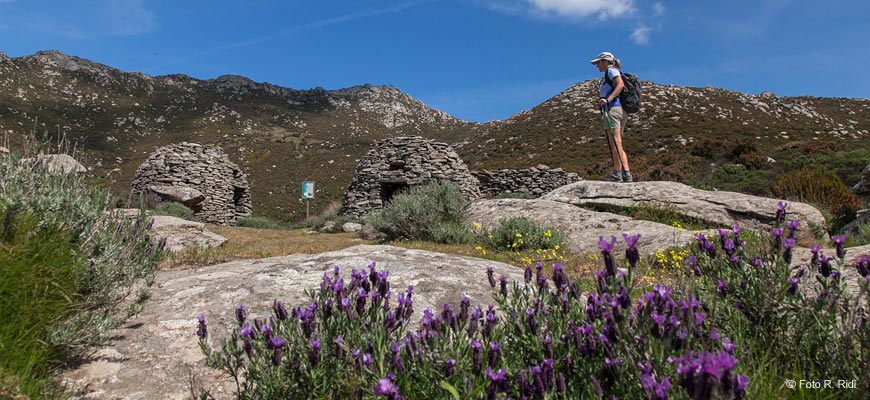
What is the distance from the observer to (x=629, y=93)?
296 inches

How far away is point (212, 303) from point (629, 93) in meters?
7.41

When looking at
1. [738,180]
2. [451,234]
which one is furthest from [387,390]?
[738,180]

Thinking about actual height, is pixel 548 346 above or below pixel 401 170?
below

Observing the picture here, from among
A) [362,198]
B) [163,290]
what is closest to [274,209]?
[362,198]

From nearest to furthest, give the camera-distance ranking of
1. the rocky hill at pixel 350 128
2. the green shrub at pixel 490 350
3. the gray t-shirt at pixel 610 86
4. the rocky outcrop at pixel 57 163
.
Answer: the green shrub at pixel 490 350 < the rocky outcrop at pixel 57 163 < the gray t-shirt at pixel 610 86 < the rocky hill at pixel 350 128

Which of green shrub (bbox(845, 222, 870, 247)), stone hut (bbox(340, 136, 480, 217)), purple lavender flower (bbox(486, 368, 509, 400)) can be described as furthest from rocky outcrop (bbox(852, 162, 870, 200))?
purple lavender flower (bbox(486, 368, 509, 400))

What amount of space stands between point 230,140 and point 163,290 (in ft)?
155

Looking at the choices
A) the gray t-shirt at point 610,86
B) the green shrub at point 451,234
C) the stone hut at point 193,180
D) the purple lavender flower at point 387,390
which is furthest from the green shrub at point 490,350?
the stone hut at point 193,180

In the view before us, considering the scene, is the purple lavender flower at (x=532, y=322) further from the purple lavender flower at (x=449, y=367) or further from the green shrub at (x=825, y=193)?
the green shrub at (x=825, y=193)

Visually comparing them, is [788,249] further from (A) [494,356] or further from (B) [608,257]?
(A) [494,356]

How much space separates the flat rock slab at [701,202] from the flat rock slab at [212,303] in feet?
15.7

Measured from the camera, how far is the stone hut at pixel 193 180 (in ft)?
55.6

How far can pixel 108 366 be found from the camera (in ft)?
6.72

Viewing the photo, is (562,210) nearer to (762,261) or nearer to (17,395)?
(762,261)
